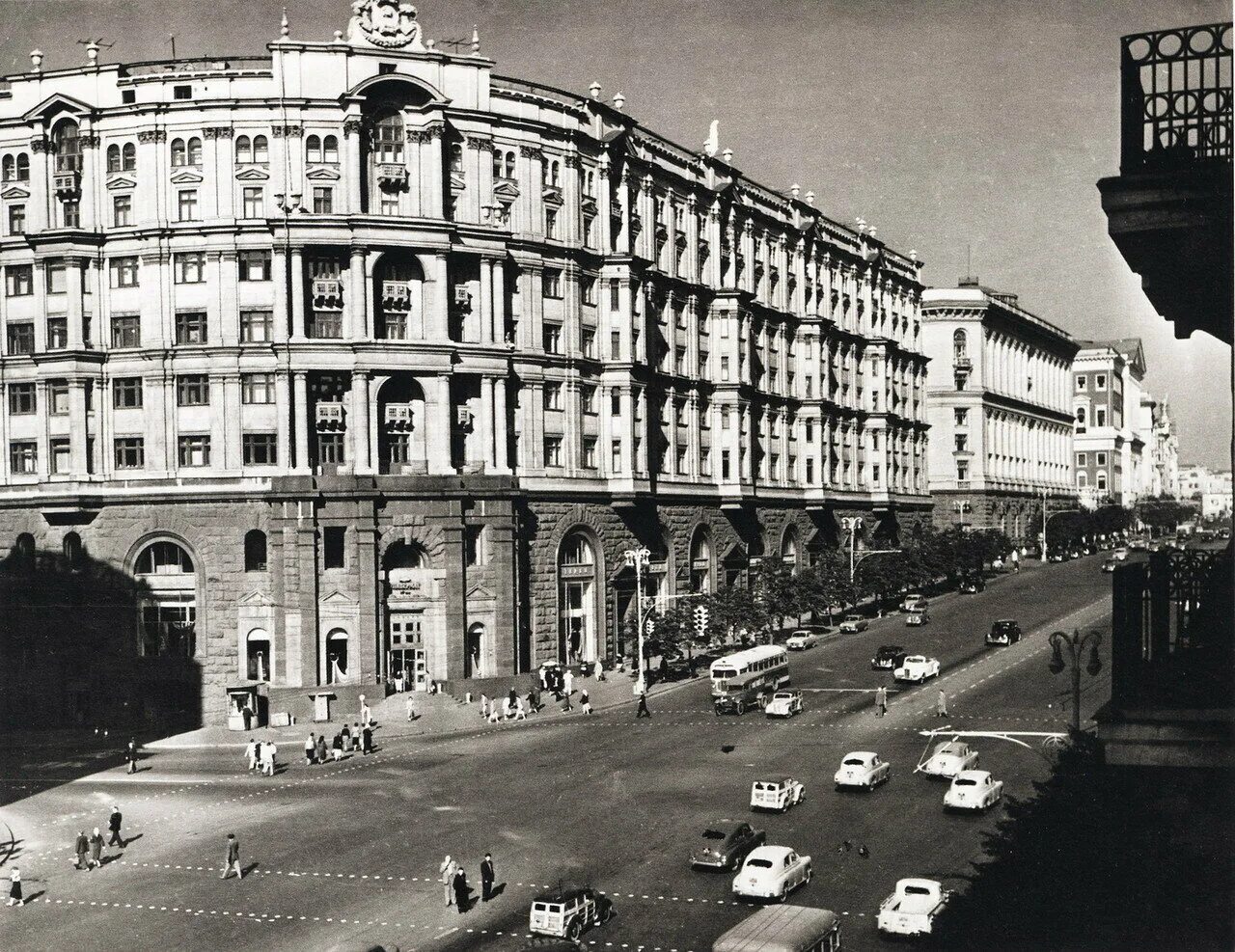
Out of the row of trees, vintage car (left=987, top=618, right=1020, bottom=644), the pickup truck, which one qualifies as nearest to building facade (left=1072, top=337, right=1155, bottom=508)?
the row of trees

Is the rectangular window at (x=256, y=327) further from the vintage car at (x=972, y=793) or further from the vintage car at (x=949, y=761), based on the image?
the vintage car at (x=972, y=793)

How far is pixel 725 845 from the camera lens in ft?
113

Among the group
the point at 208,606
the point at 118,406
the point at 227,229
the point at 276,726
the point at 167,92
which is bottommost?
the point at 276,726

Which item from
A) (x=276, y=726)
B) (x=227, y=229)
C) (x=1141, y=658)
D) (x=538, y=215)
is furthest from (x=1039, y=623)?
(x=1141, y=658)

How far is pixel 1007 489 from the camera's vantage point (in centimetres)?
14338

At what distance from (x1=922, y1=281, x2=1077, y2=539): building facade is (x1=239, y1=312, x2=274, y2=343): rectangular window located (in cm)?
8398

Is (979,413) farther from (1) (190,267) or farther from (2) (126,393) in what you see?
(2) (126,393)

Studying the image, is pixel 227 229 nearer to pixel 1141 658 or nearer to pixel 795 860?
pixel 795 860

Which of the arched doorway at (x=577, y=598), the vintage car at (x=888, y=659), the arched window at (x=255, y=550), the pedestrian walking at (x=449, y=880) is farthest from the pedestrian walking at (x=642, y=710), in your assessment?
the pedestrian walking at (x=449, y=880)

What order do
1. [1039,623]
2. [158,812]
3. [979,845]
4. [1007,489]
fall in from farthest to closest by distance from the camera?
[1007,489], [1039,623], [158,812], [979,845]

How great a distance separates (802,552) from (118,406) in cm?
5425

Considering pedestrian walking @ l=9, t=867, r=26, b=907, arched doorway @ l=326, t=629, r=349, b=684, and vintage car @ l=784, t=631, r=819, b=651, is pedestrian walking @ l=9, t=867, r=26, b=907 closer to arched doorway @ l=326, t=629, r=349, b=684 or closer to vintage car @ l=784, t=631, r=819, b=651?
arched doorway @ l=326, t=629, r=349, b=684

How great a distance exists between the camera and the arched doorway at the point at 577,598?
244ft

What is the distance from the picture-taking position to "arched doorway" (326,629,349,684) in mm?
65625
